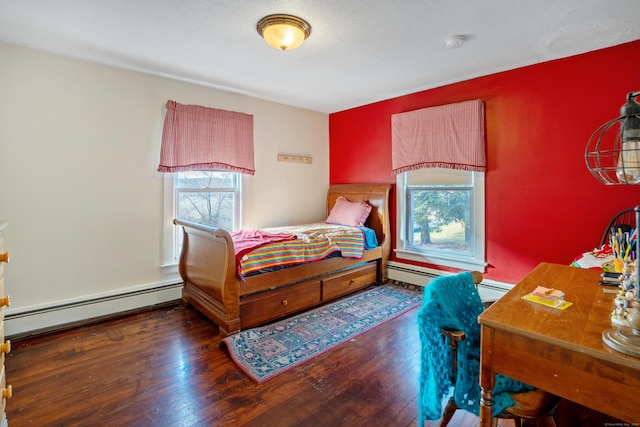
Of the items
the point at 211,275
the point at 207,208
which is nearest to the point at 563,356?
the point at 211,275

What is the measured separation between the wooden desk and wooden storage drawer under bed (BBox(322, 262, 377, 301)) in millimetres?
2223

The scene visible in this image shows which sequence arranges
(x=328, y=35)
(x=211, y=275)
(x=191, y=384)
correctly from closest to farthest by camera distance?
(x=191, y=384), (x=328, y=35), (x=211, y=275)

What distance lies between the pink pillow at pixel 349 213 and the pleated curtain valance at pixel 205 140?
1.23 meters

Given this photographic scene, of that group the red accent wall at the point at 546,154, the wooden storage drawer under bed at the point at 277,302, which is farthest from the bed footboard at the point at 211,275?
the red accent wall at the point at 546,154

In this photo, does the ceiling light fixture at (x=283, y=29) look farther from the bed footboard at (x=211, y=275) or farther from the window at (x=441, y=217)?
the window at (x=441, y=217)

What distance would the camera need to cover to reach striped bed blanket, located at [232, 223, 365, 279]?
8.72 ft

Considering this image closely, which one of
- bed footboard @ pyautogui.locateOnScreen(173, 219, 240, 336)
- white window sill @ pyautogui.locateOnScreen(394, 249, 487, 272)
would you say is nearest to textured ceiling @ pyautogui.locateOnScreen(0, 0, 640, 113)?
bed footboard @ pyautogui.locateOnScreen(173, 219, 240, 336)

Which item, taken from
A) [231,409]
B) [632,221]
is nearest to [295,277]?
[231,409]

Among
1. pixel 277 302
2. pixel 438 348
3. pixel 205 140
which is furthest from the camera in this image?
pixel 205 140

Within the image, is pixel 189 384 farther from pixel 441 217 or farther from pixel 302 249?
pixel 441 217

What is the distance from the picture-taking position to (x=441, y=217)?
3.71 meters

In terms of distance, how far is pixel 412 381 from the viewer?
2.01m

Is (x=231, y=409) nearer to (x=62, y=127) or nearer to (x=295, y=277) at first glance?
(x=295, y=277)

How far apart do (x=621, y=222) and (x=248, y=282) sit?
3.05 meters
